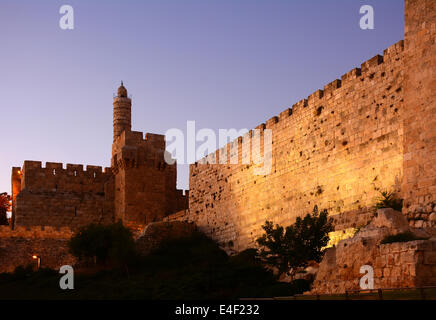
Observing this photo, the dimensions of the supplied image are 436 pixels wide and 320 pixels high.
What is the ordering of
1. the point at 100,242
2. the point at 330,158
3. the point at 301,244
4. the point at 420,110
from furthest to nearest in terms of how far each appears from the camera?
the point at 100,242
the point at 330,158
the point at 301,244
the point at 420,110

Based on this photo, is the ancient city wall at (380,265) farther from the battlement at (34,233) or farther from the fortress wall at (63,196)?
the fortress wall at (63,196)

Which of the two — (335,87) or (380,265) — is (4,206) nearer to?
(335,87)

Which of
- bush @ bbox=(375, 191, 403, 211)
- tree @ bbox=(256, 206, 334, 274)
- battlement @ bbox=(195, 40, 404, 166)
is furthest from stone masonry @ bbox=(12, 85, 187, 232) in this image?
bush @ bbox=(375, 191, 403, 211)

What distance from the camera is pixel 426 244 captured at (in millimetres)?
11914

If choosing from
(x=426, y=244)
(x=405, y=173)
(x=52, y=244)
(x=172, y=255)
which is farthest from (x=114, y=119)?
(x=426, y=244)

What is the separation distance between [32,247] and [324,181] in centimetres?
1291

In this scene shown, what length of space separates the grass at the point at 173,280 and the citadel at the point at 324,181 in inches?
48.2

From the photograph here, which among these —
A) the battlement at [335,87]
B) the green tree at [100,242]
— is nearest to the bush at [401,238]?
the battlement at [335,87]

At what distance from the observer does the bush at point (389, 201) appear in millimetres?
15508

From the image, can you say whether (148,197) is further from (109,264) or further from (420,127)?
(420,127)

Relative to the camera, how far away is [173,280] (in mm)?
19547

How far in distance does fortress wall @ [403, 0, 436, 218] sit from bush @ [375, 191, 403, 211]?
327 millimetres

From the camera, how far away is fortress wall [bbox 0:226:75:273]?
26.4 meters

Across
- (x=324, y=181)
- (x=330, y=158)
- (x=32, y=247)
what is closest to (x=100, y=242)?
(x=32, y=247)
